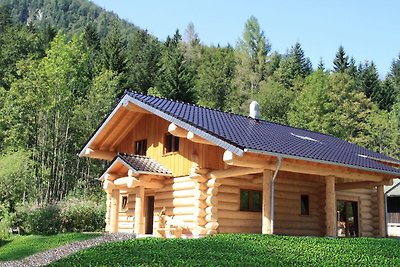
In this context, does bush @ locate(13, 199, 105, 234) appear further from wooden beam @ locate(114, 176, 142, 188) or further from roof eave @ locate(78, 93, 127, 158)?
wooden beam @ locate(114, 176, 142, 188)

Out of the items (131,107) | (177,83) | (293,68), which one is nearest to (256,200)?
(131,107)

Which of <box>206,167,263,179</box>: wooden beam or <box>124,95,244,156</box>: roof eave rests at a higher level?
<box>124,95,244,156</box>: roof eave

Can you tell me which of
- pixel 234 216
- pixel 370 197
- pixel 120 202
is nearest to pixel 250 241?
pixel 234 216

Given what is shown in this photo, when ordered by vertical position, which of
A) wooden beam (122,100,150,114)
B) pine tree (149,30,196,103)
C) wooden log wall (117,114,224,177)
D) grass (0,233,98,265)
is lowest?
grass (0,233,98,265)

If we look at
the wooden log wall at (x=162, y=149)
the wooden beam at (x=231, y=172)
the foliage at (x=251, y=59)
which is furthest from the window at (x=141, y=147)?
the foliage at (x=251, y=59)

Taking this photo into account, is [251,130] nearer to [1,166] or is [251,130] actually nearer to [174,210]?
[174,210]

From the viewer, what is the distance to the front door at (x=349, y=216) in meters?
20.1

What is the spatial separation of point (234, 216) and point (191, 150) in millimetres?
2524

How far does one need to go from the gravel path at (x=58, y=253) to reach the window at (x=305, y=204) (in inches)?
251

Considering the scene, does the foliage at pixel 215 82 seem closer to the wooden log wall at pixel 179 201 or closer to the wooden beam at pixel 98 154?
the wooden beam at pixel 98 154

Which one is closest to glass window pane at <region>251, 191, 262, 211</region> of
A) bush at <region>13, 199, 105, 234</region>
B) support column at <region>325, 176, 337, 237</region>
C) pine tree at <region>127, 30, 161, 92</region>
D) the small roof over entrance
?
support column at <region>325, 176, 337, 237</region>

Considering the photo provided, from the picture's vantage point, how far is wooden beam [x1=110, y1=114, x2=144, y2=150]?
731 inches

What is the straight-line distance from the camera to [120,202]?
63.0 ft

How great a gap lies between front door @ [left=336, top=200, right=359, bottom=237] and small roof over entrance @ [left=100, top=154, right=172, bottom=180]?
26.7ft
